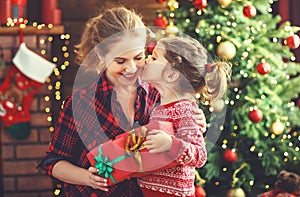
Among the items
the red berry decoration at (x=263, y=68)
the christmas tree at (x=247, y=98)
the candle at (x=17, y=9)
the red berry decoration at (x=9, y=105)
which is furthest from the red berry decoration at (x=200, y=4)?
the red berry decoration at (x=9, y=105)

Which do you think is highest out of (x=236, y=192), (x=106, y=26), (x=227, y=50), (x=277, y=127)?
(x=106, y=26)

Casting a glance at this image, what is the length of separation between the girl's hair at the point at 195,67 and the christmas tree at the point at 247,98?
1.73m

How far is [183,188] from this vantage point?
1888 mm

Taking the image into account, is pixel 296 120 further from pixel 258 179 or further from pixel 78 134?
pixel 78 134

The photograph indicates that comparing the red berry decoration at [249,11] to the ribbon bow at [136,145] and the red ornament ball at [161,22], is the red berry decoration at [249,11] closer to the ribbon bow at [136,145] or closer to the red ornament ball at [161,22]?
the red ornament ball at [161,22]

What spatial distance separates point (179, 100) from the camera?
6.31ft

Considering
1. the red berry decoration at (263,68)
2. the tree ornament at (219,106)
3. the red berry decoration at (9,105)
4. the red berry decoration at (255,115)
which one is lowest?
the red berry decoration at (9,105)

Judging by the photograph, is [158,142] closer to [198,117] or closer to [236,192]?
[198,117]

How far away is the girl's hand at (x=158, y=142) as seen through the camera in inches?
70.3

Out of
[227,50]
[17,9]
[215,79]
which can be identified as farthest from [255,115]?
[215,79]

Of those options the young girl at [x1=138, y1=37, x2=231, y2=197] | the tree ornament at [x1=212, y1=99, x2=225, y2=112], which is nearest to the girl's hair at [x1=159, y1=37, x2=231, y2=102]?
the young girl at [x1=138, y1=37, x2=231, y2=197]

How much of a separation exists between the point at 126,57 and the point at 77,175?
13.8 inches

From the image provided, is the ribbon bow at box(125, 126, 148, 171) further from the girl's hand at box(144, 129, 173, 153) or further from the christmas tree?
the christmas tree

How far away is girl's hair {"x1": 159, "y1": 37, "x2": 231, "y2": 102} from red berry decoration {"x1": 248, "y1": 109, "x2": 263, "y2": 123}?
5.92 ft
